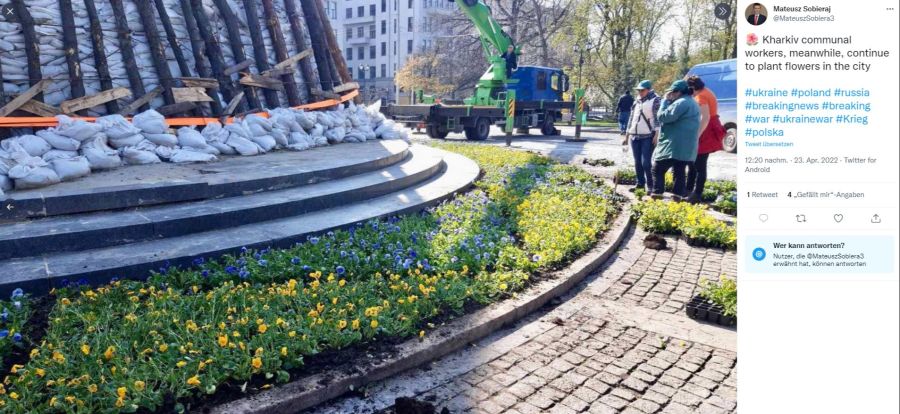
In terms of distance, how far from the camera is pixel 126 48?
335 inches

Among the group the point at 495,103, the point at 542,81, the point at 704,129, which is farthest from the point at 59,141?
the point at 542,81

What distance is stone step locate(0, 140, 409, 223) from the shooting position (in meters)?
4.88

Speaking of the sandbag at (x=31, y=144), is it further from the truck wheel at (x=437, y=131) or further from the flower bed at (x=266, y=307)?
the truck wheel at (x=437, y=131)

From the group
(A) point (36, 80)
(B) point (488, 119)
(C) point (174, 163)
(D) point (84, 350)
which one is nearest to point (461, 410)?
(D) point (84, 350)

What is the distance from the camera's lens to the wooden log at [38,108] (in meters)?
7.24

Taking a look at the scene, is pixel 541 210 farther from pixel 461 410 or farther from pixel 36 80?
pixel 36 80

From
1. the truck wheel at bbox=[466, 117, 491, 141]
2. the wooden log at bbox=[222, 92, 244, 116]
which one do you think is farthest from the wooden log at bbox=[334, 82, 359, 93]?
the truck wheel at bbox=[466, 117, 491, 141]

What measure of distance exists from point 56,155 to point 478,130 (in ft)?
46.2

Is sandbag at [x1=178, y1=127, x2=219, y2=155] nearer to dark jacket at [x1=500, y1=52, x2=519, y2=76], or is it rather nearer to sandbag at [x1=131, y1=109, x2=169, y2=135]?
sandbag at [x1=131, y1=109, x2=169, y2=135]

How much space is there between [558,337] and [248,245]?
260 centimetres

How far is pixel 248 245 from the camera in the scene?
482 cm

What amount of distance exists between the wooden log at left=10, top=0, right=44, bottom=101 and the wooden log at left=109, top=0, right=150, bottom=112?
112cm

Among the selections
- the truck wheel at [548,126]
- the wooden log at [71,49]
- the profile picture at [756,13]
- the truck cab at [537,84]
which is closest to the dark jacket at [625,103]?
the truck cab at [537,84]

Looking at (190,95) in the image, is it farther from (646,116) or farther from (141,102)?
(646,116)
